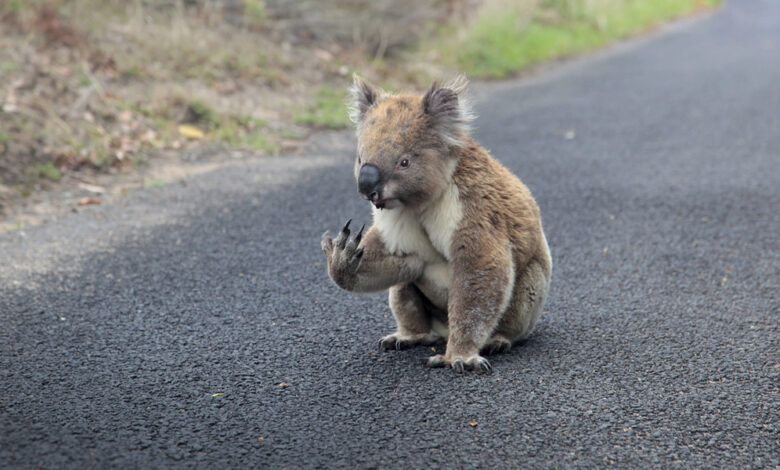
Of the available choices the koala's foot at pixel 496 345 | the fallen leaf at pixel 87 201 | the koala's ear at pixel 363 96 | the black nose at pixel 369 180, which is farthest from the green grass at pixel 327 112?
the black nose at pixel 369 180

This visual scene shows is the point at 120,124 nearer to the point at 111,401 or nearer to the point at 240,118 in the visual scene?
the point at 240,118

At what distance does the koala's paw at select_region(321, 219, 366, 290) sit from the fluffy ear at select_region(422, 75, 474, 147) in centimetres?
65

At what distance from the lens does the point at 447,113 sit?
13.0 ft

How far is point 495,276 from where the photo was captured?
3.90 meters

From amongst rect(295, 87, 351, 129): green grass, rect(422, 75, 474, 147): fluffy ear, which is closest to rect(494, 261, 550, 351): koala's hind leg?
rect(422, 75, 474, 147): fluffy ear

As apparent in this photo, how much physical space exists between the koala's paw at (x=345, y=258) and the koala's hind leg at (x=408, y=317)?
16.5 inches

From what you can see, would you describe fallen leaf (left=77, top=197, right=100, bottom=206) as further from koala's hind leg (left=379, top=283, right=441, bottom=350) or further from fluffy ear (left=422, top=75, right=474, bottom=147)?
fluffy ear (left=422, top=75, right=474, bottom=147)

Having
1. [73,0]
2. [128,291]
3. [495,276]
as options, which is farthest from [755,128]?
[73,0]

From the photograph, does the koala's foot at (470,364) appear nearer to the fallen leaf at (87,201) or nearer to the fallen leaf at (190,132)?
the fallen leaf at (87,201)

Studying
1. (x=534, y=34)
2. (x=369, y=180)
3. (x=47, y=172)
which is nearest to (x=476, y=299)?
(x=369, y=180)

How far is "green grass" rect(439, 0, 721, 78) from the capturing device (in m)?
13.9

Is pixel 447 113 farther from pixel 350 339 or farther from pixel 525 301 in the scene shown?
pixel 350 339

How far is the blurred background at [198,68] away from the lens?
792 cm

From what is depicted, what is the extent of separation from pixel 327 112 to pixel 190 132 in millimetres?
2126
